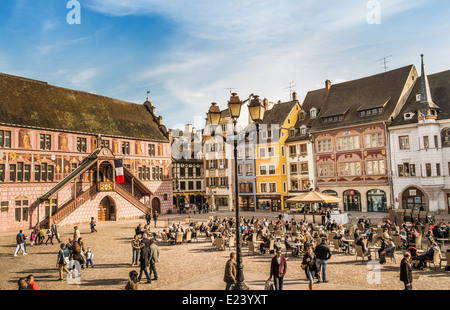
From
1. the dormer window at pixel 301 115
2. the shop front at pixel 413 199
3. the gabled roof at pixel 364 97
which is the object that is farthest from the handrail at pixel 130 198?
the shop front at pixel 413 199

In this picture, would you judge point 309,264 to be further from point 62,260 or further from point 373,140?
point 373,140

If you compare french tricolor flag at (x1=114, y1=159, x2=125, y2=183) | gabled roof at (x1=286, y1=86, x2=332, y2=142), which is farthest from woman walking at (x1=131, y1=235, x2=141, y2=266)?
gabled roof at (x1=286, y1=86, x2=332, y2=142)

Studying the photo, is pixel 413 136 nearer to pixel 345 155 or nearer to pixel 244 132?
pixel 345 155

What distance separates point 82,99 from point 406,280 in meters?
42.7

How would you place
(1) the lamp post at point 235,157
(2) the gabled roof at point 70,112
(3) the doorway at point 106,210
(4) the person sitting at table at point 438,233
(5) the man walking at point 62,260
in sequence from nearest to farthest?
(1) the lamp post at point 235,157 < (5) the man walking at point 62,260 < (4) the person sitting at table at point 438,233 < (2) the gabled roof at point 70,112 < (3) the doorway at point 106,210

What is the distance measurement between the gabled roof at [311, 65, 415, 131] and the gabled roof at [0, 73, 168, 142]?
77.5ft

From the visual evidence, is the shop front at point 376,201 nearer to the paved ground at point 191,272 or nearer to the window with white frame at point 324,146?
the window with white frame at point 324,146

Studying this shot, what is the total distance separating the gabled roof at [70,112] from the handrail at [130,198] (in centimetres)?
705

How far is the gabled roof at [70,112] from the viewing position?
1422 inches

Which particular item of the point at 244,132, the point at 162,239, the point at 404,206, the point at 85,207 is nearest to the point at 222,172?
the point at 244,132

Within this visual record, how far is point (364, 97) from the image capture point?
43.0 m

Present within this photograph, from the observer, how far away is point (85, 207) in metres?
37.7

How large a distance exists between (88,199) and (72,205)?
2.05 m

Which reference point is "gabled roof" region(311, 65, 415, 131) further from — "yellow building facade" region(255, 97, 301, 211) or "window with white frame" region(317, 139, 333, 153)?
"yellow building facade" region(255, 97, 301, 211)
